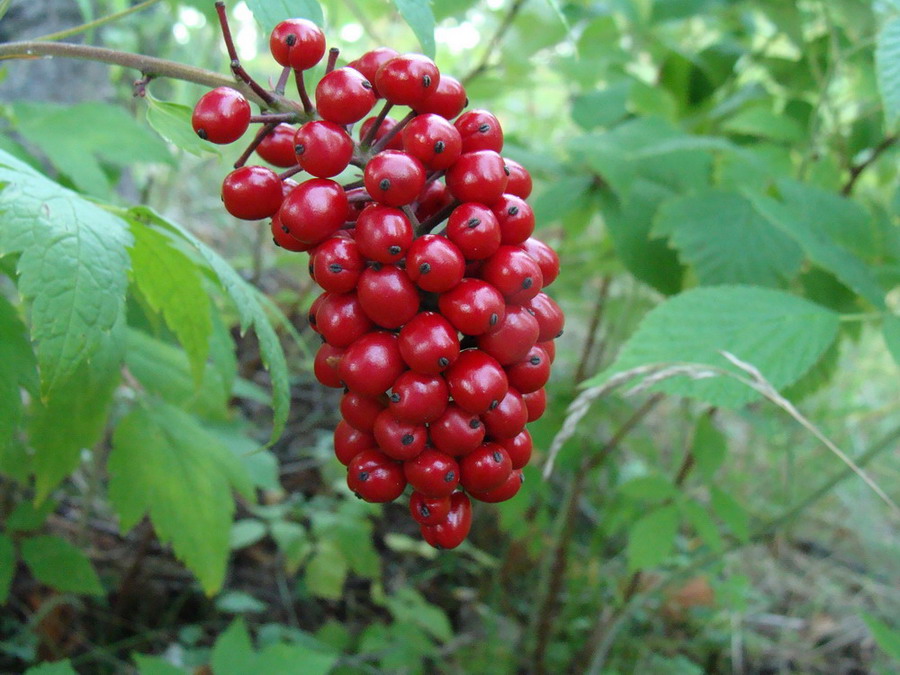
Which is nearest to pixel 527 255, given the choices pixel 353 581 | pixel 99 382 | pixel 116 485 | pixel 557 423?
pixel 99 382

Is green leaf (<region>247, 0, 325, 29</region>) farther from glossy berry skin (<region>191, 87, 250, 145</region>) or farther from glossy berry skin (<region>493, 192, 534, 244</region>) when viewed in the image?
glossy berry skin (<region>493, 192, 534, 244</region>)

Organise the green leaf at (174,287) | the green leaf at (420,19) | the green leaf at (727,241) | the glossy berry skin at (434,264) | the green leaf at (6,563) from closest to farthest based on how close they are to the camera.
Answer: the glossy berry skin at (434,264)
the green leaf at (420,19)
the green leaf at (174,287)
the green leaf at (6,563)
the green leaf at (727,241)

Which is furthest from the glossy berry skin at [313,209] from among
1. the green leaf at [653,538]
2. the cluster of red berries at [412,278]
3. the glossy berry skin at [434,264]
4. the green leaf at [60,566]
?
the green leaf at [653,538]

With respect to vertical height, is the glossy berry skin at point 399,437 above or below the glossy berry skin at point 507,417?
below

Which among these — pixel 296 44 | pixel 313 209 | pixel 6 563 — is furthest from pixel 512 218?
pixel 6 563

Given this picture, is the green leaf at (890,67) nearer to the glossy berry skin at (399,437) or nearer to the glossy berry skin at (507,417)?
the glossy berry skin at (507,417)

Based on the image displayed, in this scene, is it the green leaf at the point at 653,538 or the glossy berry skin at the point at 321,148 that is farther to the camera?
the green leaf at the point at 653,538

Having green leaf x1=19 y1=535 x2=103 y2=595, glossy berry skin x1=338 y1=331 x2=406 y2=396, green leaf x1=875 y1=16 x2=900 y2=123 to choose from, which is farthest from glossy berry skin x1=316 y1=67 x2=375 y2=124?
green leaf x1=19 y1=535 x2=103 y2=595
